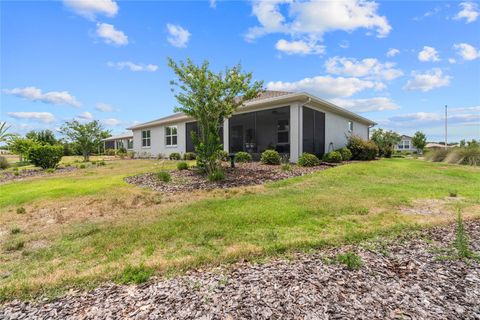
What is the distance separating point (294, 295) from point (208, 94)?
7.76m

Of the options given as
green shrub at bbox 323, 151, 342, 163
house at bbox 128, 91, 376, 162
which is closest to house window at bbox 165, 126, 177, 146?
house at bbox 128, 91, 376, 162

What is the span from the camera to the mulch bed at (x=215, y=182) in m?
7.96

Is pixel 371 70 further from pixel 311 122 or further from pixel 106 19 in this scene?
pixel 106 19

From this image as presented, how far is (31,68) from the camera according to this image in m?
8.89

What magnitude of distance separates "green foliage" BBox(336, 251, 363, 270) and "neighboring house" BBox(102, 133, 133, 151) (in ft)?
108

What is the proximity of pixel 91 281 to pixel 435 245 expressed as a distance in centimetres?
433

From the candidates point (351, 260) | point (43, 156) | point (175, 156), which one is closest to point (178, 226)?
point (351, 260)

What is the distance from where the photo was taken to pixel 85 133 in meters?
20.9

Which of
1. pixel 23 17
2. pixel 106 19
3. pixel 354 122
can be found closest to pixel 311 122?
pixel 354 122

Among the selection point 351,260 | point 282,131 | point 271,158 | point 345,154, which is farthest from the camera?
point 282,131

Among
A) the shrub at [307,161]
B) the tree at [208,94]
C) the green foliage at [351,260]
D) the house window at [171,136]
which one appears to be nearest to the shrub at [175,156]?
the house window at [171,136]

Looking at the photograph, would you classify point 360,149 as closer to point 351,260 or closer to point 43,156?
point 351,260

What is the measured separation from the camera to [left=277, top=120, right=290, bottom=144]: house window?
1534 cm

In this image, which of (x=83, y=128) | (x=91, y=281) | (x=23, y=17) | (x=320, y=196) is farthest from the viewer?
(x=83, y=128)
